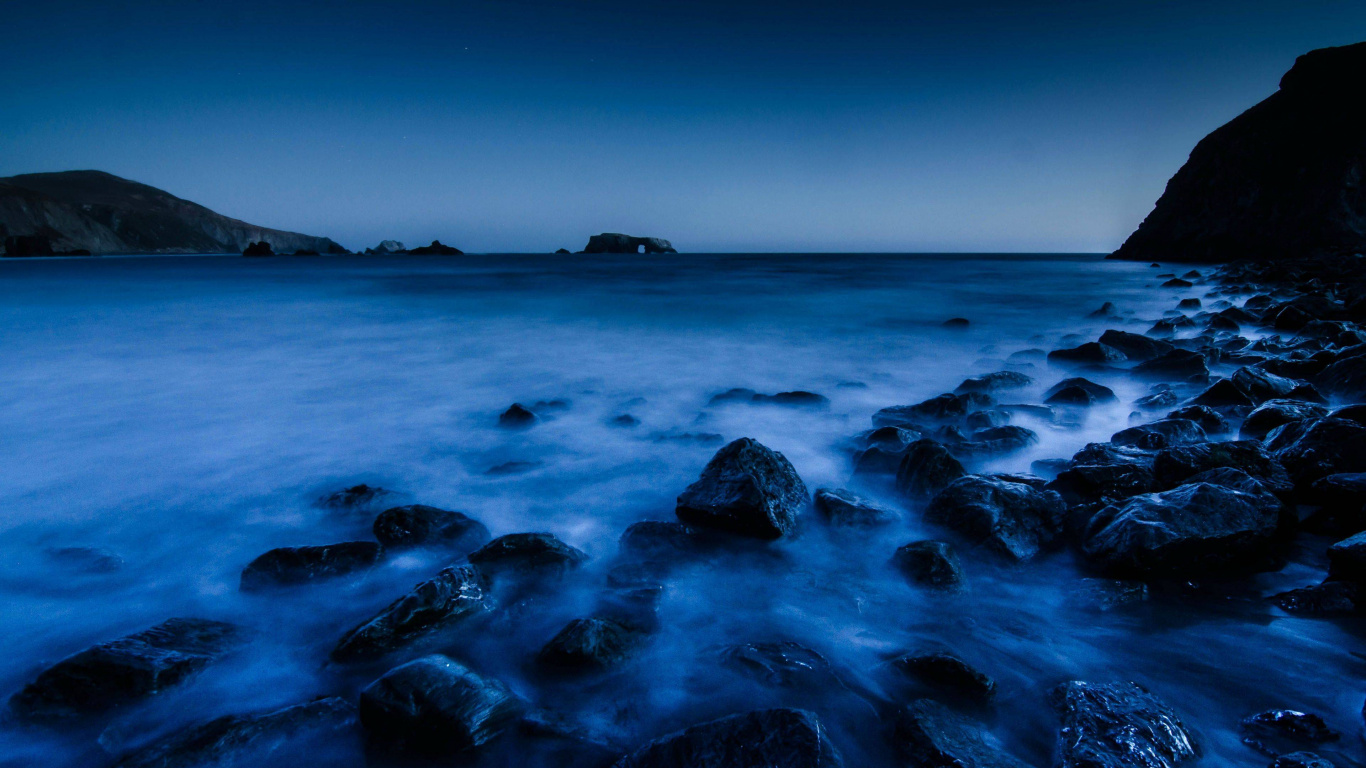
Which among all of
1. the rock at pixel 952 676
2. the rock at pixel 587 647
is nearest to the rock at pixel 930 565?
the rock at pixel 952 676

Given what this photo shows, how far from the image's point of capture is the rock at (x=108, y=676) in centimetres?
166

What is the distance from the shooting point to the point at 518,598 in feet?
7.36

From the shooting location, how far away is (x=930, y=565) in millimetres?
2330

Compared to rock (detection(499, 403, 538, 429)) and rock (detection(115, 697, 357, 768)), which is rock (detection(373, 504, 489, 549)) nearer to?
rock (detection(115, 697, 357, 768))

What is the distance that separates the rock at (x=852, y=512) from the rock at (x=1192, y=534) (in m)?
0.83

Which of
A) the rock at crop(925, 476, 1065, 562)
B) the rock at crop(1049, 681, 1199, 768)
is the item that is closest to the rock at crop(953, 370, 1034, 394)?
the rock at crop(925, 476, 1065, 562)

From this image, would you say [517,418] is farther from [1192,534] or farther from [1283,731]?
[1283,731]

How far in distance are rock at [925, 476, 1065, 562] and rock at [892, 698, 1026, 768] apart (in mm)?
1037

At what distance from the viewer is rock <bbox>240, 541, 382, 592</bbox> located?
2.35 metres

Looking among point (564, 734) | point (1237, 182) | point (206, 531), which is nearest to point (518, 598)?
point (564, 734)

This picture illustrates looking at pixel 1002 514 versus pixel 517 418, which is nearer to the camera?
pixel 1002 514

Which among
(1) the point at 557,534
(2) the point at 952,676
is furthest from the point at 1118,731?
(1) the point at 557,534

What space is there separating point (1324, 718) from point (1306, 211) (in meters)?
42.5

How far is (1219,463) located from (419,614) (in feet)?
11.9
